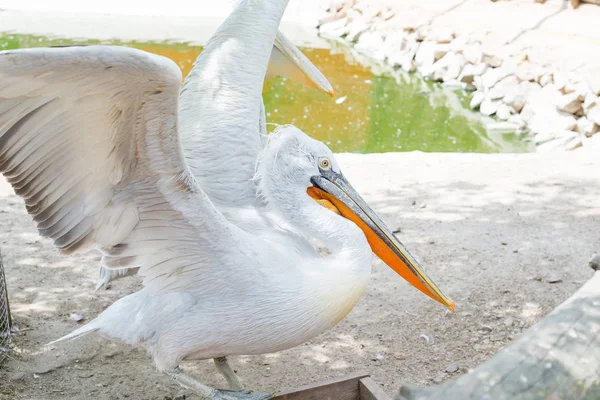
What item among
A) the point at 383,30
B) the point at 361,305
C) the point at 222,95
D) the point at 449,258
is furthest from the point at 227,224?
the point at 383,30

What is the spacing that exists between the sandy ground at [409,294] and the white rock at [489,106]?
11.5 ft

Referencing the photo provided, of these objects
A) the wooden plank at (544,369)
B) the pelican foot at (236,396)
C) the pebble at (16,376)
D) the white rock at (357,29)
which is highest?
the wooden plank at (544,369)

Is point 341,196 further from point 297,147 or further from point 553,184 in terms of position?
point 553,184

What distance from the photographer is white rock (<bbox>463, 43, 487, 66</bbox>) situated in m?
9.63

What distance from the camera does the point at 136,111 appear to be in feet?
7.04

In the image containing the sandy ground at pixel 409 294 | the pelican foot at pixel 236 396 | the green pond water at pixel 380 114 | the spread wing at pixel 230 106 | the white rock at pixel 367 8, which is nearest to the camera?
the pelican foot at pixel 236 396

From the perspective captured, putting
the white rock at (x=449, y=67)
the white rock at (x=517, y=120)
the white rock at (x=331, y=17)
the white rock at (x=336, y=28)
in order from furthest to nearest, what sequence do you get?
the white rock at (x=331, y=17) < the white rock at (x=336, y=28) < the white rock at (x=449, y=67) < the white rock at (x=517, y=120)

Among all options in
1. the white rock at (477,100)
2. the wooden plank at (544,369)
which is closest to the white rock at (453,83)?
the white rock at (477,100)

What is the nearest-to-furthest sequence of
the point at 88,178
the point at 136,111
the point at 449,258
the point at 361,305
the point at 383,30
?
the point at 136,111, the point at 88,178, the point at 361,305, the point at 449,258, the point at 383,30

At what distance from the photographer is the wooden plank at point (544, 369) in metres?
1.23

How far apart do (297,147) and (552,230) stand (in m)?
2.16

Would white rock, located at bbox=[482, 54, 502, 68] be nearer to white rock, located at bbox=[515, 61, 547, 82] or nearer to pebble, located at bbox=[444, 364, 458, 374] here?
white rock, located at bbox=[515, 61, 547, 82]

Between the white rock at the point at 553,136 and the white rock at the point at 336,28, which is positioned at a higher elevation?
the white rock at the point at 553,136

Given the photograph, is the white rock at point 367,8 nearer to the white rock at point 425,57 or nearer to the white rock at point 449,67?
the white rock at point 425,57
